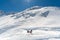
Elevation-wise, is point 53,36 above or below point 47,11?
below

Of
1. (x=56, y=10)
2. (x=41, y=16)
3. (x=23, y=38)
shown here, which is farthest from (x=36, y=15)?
(x=23, y=38)

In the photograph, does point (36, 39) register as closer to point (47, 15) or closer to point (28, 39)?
point (28, 39)

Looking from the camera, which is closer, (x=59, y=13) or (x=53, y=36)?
(x=53, y=36)

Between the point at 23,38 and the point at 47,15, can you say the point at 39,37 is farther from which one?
the point at 47,15

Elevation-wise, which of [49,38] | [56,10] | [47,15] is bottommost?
[49,38]

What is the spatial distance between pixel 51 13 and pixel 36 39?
2379 cm

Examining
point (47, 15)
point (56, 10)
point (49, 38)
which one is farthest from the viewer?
point (56, 10)

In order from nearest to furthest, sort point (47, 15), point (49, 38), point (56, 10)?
point (49, 38) < point (47, 15) < point (56, 10)

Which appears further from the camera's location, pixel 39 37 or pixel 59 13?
pixel 59 13

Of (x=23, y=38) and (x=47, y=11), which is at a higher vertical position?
(x=47, y=11)

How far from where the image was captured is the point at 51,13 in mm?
45562

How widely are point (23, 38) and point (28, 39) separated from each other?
37.6 inches

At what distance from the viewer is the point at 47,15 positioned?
4422 centimetres

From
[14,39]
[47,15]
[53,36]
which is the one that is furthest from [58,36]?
[47,15]
